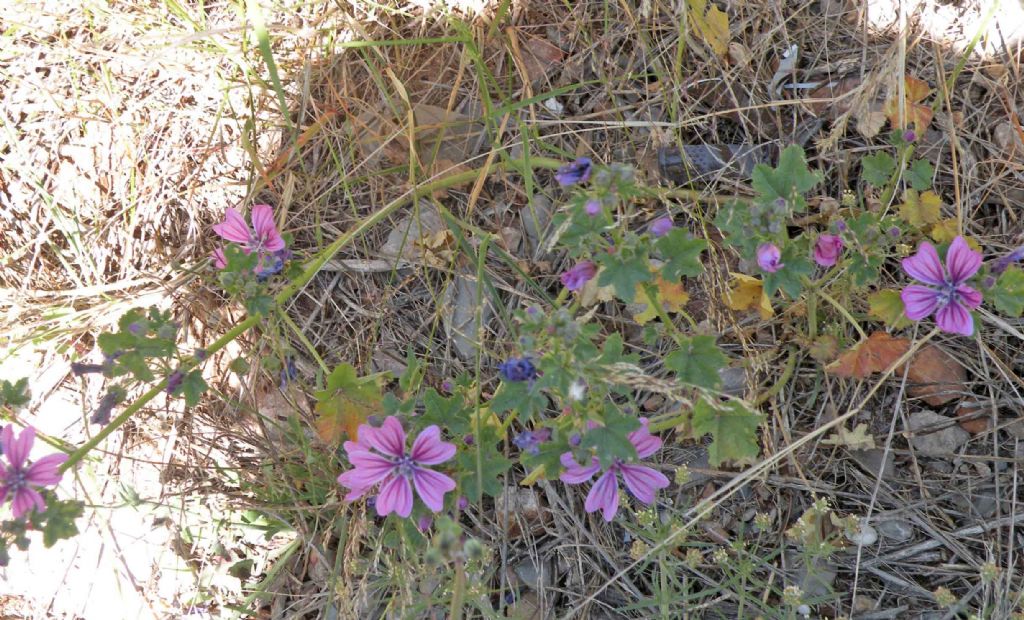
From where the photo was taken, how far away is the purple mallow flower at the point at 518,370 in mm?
1771

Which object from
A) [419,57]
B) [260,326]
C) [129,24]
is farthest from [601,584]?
[129,24]

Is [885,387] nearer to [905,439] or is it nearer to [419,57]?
[905,439]

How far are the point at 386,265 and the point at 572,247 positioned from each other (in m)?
1.17

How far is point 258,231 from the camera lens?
2.33 m

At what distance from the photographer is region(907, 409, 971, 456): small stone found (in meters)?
2.45

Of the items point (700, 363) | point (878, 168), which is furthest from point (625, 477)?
point (878, 168)

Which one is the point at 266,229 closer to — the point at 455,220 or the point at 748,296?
the point at 455,220

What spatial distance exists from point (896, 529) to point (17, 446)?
7.79ft

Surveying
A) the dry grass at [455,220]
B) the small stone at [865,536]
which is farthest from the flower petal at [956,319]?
the small stone at [865,536]

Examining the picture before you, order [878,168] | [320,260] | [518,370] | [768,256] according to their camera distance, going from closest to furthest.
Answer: [518,370] < [768,256] < [878,168] < [320,260]

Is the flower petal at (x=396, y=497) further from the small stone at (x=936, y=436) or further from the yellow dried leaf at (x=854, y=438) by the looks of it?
the small stone at (x=936, y=436)

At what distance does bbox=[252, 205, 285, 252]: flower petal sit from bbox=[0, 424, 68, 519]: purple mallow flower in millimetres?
750

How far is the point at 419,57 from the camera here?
3037mm

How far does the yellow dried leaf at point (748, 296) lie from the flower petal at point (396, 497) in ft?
3.69
